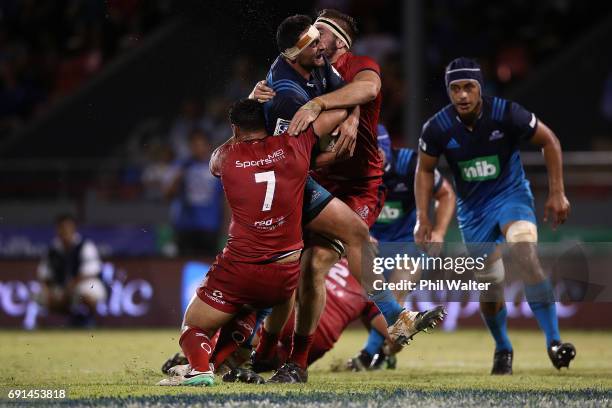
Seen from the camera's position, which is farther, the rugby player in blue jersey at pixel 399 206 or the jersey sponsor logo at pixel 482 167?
the rugby player in blue jersey at pixel 399 206

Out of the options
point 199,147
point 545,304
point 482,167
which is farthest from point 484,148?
point 199,147

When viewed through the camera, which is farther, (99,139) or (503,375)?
(99,139)

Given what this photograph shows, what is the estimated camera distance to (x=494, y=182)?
936 cm

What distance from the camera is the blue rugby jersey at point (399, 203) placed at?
33.2 ft

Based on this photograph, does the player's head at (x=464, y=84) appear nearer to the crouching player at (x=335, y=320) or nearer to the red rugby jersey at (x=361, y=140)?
the red rugby jersey at (x=361, y=140)

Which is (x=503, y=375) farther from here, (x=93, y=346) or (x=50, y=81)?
(x=50, y=81)

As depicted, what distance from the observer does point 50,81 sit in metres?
20.0

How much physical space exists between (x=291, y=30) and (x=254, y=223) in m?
1.32

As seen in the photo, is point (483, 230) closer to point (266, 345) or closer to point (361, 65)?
point (361, 65)

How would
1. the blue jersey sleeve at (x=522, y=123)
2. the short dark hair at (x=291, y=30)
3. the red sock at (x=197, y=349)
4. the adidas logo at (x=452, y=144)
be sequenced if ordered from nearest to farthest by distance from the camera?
the red sock at (x=197, y=349)
the short dark hair at (x=291, y=30)
the blue jersey sleeve at (x=522, y=123)
the adidas logo at (x=452, y=144)

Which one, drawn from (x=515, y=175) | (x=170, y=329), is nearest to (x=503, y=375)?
(x=515, y=175)

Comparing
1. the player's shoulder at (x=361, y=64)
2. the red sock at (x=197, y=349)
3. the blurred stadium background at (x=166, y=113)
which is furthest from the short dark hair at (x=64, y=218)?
the red sock at (x=197, y=349)

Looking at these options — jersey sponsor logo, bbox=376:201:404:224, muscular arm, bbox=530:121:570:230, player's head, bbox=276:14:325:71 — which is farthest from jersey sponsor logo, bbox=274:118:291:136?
jersey sponsor logo, bbox=376:201:404:224

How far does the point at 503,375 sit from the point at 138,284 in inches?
290
